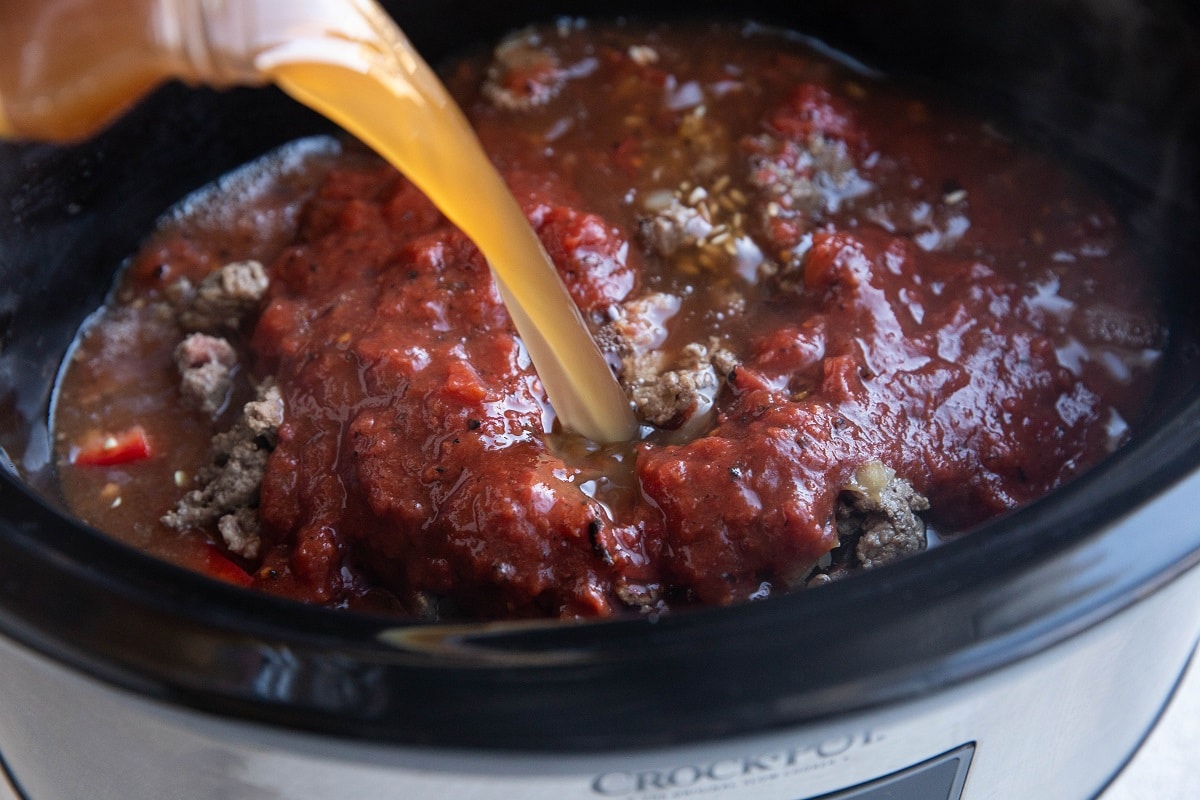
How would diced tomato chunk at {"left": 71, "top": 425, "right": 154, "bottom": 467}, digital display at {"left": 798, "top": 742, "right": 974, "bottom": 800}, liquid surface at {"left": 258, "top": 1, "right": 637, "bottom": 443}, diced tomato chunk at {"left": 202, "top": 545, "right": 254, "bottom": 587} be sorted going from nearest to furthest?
1. digital display at {"left": 798, "top": 742, "right": 974, "bottom": 800}
2. liquid surface at {"left": 258, "top": 1, "right": 637, "bottom": 443}
3. diced tomato chunk at {"left": 202, "top": 545, "right": 254, "bottom": 587}
4. diced tomato chunk at {"left": 71, "top": 425, "right": 154, "bottom": 467}

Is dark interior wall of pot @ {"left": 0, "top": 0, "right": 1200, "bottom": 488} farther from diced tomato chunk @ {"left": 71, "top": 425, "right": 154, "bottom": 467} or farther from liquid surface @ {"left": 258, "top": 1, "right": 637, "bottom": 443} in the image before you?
liquid surface @ {"left": 258, "top": 1, "right": 637, "bottom": 443}

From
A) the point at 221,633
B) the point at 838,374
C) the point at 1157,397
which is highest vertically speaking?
the point at 221,633

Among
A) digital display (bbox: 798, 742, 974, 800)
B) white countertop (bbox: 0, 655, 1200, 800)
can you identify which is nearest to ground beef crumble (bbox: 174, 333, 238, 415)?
white countertop (bbox: 0, 655, 1200, 800)

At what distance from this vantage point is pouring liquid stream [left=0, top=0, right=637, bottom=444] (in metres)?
1.32

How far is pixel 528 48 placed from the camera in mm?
2441

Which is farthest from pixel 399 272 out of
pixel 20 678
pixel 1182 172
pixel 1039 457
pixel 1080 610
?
pixel 1182 172

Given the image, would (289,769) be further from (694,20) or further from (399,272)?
(694,20)

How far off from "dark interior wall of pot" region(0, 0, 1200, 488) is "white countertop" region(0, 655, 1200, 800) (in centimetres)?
57

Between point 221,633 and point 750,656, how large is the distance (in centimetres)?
46

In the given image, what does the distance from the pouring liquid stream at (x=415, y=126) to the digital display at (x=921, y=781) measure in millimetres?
619

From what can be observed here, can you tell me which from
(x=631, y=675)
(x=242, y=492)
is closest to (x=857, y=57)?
(x=242, y=492)

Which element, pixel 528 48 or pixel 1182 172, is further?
pixel 528 48

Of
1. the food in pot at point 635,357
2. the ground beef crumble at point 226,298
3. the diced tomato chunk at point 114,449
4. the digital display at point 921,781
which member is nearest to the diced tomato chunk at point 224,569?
the food in pot at point 635,357

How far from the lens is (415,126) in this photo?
1.48 metres
